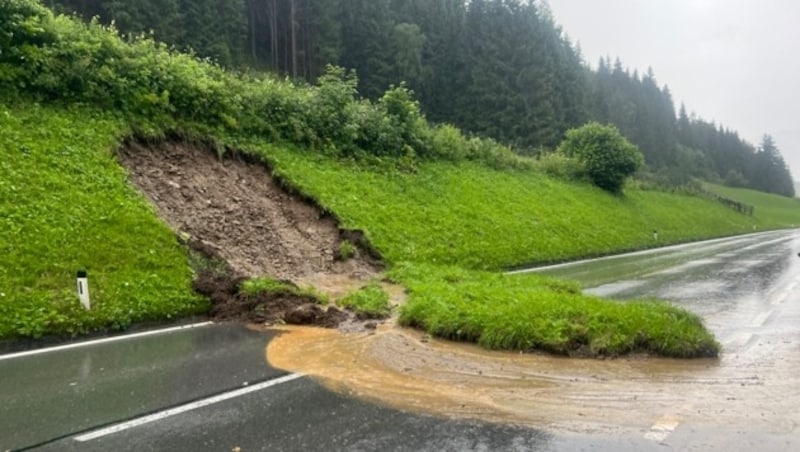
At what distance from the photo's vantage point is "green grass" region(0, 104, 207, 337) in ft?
28.2

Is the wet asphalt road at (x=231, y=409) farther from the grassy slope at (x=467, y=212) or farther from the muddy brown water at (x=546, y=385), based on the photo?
the grassy slope at (x=467, y=212)

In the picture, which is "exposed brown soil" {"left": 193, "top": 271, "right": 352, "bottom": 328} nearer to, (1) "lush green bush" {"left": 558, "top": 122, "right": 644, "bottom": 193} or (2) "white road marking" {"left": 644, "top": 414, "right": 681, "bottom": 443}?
(2) "white road marking" {"left": 644, "top": 414, "right": 681, "bottom": 443}

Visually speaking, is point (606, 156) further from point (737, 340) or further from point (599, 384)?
point (599, 384)

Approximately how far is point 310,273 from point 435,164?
12.9 meters

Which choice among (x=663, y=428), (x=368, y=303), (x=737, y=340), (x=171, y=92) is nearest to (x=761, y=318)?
(x=737, y=340)

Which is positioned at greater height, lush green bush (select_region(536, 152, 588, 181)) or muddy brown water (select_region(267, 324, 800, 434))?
lush green bush (select_region(536, 152, 588, 181))

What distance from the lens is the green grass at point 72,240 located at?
28.2ft

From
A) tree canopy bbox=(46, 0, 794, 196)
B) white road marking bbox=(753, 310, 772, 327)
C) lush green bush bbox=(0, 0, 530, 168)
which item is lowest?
white road marking bbox=(753, 310, 772, 327)

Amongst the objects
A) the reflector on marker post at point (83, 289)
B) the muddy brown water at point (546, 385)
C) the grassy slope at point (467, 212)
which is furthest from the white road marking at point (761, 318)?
the reflector on marker post at point (83, 289)

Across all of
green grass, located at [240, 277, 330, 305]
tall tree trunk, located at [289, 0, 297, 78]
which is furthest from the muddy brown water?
tall tree trunk, located at [289, 0, 297, 78]

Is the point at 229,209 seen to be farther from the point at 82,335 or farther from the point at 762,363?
the point at 762,363

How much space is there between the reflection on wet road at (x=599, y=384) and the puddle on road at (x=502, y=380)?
0.4 inches

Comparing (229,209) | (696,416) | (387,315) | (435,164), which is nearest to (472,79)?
(435,164)

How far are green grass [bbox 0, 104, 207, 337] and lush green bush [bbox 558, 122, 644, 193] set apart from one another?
3027cm
